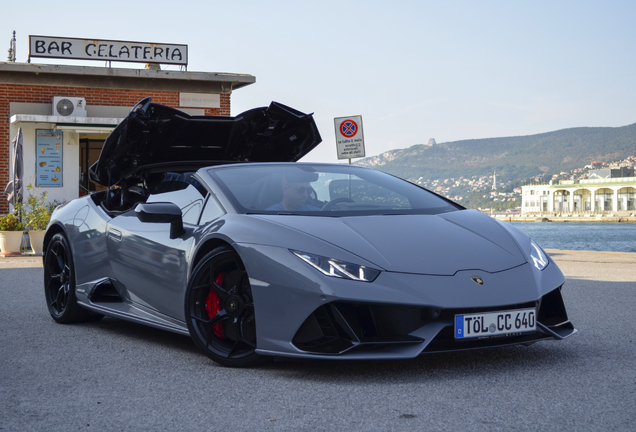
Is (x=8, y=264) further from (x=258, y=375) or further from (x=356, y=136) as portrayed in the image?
(x=258, y=375)

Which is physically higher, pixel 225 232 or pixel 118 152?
pixel 118 152

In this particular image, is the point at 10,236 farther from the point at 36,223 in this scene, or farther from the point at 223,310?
the point at 223,310

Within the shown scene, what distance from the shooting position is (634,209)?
155 metres

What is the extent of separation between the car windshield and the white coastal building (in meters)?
163

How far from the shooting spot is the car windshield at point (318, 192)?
13.1 feet

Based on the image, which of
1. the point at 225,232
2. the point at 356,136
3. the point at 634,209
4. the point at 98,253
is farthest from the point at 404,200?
the point at 634,209

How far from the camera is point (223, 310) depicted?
375cm

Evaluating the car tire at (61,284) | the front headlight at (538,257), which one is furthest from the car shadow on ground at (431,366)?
the car tire at (61,284)

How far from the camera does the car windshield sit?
401 cm

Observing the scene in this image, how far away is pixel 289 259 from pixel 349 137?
28.5 feet

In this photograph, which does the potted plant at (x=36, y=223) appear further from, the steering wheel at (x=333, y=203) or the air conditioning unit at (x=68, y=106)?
the steering wheel at (x=333, y=203)

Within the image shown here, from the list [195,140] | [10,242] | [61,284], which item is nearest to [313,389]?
[195,140]

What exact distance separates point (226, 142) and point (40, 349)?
2.03 meters

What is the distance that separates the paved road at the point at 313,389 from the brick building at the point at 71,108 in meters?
14.4
